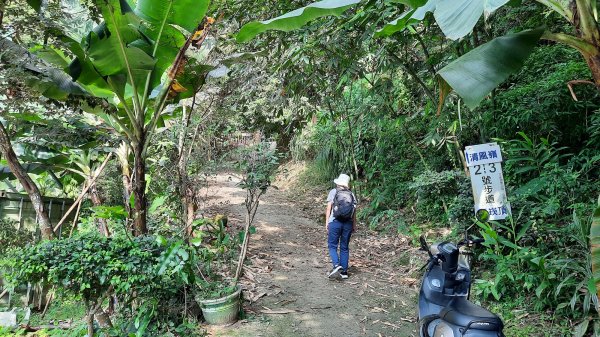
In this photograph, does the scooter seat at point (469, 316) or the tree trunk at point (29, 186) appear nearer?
the scooter seat at point (469, 316)

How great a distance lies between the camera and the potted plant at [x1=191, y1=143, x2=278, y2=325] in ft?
13.7

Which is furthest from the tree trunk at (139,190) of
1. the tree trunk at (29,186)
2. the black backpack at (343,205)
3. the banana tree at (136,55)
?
the black backpack at (343,205)

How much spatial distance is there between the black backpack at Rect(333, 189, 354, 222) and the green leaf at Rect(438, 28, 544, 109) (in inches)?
139

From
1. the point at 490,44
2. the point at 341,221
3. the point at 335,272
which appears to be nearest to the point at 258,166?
the point at 341,221

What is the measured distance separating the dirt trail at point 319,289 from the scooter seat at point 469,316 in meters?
1.59

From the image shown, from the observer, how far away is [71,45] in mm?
3672

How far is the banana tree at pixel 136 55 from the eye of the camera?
3.60m

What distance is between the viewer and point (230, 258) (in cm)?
542

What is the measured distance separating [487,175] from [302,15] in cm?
278

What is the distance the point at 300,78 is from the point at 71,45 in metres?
2.70

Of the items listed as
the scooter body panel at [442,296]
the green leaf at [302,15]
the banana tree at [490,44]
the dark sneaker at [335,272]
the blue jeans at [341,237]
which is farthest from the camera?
the dark sneaker at [335,272]

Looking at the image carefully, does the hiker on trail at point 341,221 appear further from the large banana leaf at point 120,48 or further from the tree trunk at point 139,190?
the large banana leaf at point 120,48

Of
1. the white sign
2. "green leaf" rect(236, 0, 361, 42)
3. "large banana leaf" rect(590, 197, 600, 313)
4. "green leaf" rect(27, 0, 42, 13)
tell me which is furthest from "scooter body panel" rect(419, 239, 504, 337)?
"green leaf" rect(27, 0, 42, 13)

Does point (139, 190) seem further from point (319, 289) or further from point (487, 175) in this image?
point (487, 175)
